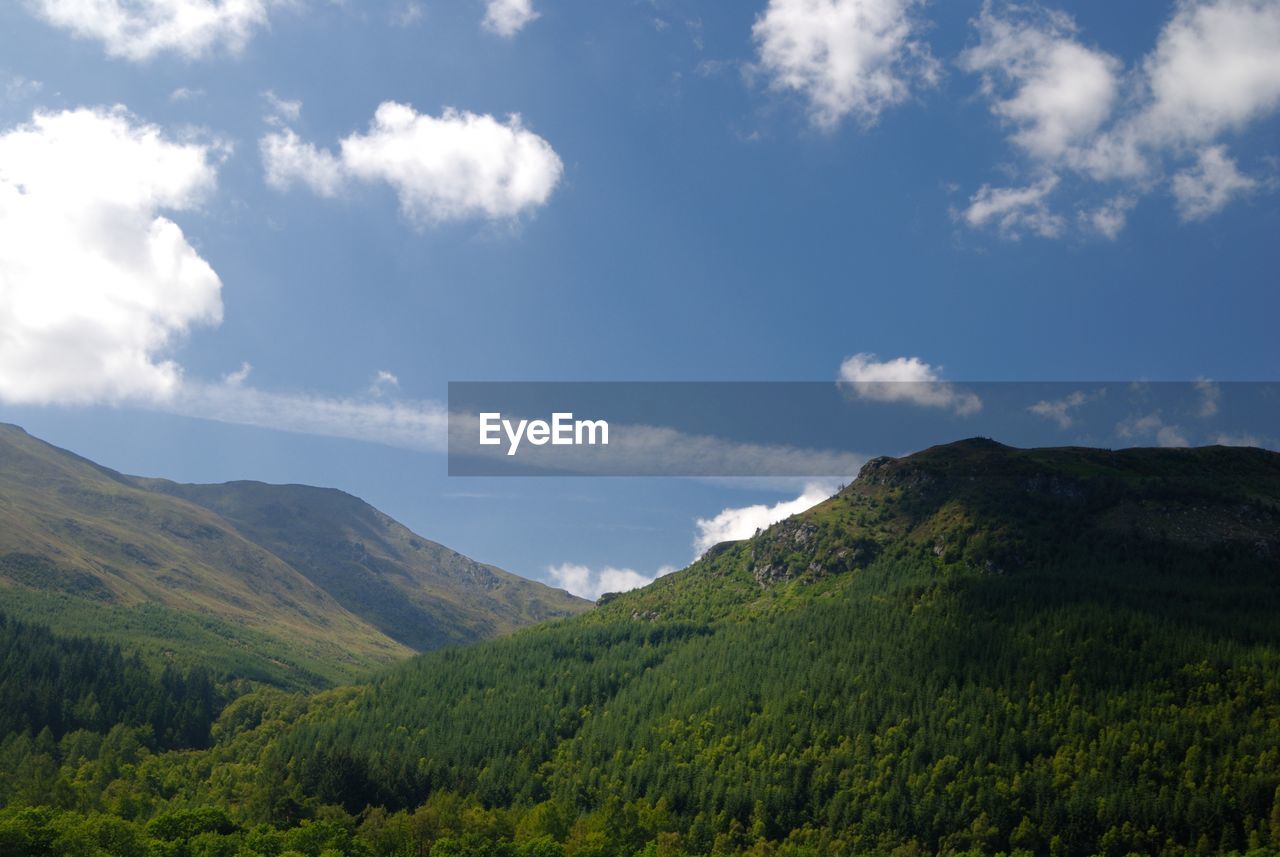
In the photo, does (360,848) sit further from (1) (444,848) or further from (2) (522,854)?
(2) (522,854)

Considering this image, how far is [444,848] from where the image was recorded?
19312cm

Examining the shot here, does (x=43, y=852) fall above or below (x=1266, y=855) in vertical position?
above

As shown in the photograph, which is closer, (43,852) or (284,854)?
(43,852)

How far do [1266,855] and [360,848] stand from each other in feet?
618

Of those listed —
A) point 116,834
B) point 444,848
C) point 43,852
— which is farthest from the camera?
point 444,848

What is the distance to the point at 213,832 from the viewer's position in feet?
637

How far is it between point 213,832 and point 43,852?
37.0m

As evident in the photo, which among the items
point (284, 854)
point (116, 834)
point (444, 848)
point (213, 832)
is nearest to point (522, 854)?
point (444, 848)

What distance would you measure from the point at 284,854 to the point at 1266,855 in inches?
7814

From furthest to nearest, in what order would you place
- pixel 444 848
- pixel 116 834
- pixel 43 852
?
pixel 444 848 → pixel 116 834 → pixel 43 852

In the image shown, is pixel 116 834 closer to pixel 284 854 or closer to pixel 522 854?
pixel 284 854

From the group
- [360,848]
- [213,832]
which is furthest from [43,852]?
[360,848]

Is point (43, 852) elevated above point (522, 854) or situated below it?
above

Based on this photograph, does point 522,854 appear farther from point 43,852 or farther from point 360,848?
point 43,852
